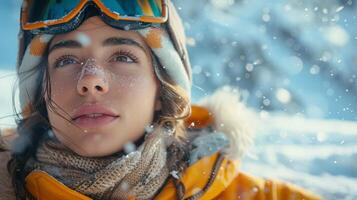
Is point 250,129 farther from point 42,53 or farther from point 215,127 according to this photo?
point 42,53

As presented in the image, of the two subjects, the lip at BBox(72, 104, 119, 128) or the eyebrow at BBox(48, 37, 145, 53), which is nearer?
the lip at BBox(72, 104, 119, 128)

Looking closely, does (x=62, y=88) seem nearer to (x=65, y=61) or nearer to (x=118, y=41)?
(x=65, y=61)

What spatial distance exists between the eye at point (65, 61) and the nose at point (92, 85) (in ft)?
0.55

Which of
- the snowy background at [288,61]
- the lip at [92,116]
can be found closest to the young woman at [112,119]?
the lip at [92,116]

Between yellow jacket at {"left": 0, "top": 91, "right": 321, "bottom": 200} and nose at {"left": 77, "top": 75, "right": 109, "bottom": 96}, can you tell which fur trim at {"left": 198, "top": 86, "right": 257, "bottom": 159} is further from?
nose at {"left": 77, "top": 75, "right": 109, "bottom": 96}

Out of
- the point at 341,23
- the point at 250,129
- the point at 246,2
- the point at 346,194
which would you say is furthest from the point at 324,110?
the point at 250,129

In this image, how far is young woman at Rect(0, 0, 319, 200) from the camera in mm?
2521

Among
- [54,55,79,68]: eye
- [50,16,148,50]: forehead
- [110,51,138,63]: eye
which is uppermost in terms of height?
[50,16,148,50]: forehead

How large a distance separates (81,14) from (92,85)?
16.0 inches

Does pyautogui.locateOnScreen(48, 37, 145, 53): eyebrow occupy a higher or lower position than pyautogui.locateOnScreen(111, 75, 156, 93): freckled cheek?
higher

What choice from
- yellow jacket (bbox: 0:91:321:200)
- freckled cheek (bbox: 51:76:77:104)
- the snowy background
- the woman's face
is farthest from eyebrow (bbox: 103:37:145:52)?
the snowy background

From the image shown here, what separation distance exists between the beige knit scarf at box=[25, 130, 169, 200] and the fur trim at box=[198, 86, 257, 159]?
44 cm

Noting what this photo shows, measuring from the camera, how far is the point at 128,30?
266 cm

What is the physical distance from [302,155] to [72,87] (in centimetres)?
351
